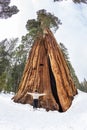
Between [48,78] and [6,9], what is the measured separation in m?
9.34

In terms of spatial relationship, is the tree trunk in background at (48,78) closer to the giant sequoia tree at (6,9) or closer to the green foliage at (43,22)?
the green foliage at (43,22)

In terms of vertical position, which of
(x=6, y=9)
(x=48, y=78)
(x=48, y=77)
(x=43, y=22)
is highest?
(x=43, y=22)

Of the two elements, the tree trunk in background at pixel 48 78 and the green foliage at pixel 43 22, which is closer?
the tree trunk in background at pixel 48 78

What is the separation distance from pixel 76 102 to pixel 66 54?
2981 cm

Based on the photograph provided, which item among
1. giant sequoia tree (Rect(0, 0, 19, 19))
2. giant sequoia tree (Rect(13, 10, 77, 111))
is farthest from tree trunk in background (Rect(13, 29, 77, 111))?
giant sequoia tree (Rect(0, 0, 19, 19))

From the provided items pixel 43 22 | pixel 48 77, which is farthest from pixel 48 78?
pixel 43 22

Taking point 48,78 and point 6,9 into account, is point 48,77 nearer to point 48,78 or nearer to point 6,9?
point 48,78

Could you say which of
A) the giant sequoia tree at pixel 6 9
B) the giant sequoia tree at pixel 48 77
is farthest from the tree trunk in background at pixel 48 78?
the giant sequoia tree at pixel 6 9

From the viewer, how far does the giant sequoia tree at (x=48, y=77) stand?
105 ft

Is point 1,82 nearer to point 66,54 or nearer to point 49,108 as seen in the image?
point 66,54

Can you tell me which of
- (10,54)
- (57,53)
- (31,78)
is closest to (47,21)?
(57,53)

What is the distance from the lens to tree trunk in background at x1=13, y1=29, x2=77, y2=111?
32.0m

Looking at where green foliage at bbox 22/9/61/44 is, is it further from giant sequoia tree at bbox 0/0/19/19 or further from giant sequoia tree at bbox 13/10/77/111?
giant sequoia tree at bbox 0/0/19/19

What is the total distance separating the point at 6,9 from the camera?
2709cm
